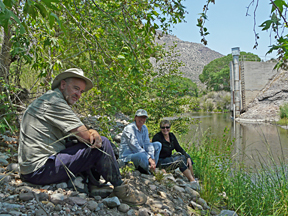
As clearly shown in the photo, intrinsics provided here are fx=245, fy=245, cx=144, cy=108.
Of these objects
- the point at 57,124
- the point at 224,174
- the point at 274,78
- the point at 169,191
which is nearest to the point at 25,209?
the point at 57,124

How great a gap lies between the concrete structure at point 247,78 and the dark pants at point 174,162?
23.2 m

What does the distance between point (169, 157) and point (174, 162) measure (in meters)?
0.23

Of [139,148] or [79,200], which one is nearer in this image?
[79,200]

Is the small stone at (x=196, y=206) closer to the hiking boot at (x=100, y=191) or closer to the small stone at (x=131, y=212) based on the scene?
the small stone at (x=131, y=212)

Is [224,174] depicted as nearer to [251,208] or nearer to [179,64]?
[251,208]

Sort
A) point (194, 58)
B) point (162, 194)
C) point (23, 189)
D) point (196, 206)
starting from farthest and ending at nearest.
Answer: point (194, 58), point (196, 206), point (162, 194), point (23, 189)

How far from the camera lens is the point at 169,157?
4465 millimetres

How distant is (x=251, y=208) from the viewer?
3.32 meters

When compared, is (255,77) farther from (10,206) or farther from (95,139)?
(10,206)

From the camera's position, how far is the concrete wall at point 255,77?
26781 millimetres

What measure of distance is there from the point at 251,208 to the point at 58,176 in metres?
2.57

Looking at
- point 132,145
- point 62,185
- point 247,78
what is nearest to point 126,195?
point 62,185

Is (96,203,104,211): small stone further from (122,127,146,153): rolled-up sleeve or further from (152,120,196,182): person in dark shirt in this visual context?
(152,120,196,182): person in dark shirt

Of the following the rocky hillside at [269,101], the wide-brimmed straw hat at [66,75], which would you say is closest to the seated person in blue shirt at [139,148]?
the wide-brimmed straw hat at [66,75]
